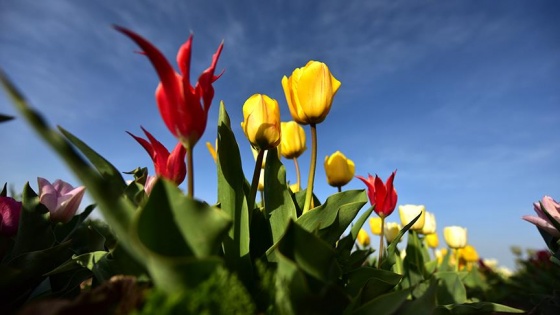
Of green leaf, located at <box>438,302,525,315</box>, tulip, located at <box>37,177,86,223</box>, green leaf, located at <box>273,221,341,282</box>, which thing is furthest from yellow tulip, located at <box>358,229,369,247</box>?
green leaf, located at <box>273,221,341,282</box>

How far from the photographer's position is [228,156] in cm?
112

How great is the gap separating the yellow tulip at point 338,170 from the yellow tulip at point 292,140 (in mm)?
179

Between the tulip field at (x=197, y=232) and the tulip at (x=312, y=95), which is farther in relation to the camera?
the tulip at (x=312, y=95)

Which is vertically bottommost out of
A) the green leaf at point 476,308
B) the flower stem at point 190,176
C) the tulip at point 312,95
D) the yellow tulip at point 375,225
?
the green leaf at point 476,308

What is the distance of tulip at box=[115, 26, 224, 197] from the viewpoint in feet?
2.49

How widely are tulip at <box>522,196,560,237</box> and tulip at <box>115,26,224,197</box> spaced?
1401 mm

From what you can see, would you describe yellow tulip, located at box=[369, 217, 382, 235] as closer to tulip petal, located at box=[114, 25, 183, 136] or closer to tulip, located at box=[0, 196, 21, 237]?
tulip, located at box=[0, 196, 21, 237]

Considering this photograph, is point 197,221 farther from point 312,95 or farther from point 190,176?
point 312,95

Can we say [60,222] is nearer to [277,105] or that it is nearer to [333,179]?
[277,105]

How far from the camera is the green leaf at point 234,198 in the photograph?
1042 mm

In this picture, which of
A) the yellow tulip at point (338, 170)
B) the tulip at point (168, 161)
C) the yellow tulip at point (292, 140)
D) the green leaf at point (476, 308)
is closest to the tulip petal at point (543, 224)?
the green leaf at point (476, 308)

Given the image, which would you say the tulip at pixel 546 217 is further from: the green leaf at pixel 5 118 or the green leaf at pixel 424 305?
the green leaf at pixel 5 118

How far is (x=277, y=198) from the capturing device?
1.31 m

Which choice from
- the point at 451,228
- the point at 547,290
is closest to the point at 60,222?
the point at 451,228
